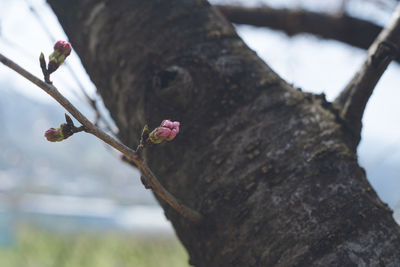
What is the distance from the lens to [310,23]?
1.64 meters

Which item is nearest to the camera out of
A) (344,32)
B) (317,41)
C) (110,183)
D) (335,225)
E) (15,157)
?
(335,225)

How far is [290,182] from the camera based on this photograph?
44cm

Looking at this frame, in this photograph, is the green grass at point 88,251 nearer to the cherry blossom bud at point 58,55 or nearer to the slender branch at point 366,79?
the slender branch at point 366,79

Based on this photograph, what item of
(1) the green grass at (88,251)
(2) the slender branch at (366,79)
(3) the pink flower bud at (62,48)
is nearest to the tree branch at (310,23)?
(2) the slender branch at (366,79)

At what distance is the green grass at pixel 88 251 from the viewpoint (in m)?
2.43

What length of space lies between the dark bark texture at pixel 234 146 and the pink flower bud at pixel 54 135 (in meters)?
0.15

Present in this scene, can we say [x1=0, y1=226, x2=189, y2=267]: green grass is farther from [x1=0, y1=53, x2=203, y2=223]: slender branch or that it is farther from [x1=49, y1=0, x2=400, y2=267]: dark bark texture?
[x1=0, y1=53, x2=203, y2=223]: slender branch

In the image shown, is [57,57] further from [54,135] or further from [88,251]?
[88,251]

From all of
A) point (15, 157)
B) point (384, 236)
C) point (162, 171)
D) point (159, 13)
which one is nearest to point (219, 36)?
point (159, 13)

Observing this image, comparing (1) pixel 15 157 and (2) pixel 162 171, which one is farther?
A: (1) pixel 15 157

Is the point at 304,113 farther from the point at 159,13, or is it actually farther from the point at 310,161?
the point at 159,13

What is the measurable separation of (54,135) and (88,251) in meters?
2.47

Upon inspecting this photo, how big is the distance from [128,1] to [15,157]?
1411cm

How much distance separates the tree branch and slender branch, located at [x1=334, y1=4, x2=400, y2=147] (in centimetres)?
103
